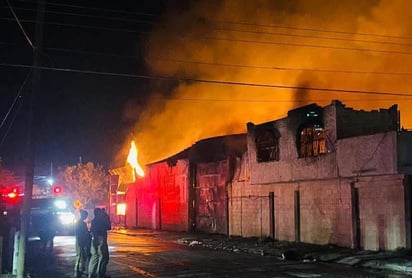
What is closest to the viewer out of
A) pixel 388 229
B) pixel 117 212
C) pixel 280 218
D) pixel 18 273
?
pixel 18 273

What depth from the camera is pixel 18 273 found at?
11789 millimetres

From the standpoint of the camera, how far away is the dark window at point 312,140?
77.4 feet

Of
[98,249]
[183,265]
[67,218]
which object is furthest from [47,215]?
[98,249]

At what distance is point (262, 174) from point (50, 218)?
35.2ft

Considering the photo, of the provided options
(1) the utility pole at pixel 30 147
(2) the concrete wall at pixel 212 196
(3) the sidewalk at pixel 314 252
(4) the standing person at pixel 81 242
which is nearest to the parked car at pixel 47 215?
(4) the standing person at pixel 81 242

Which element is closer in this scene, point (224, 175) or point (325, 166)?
point (325, 166)

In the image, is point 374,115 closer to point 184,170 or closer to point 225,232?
point 225,232

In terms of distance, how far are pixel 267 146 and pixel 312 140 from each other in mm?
3676

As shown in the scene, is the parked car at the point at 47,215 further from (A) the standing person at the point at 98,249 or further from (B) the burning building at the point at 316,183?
(B) the burning building at the point at 316,183

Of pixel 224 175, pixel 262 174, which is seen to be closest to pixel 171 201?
pixel 224 175

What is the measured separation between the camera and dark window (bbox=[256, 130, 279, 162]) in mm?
26797

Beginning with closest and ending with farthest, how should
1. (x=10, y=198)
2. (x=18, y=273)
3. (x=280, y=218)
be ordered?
(x=18, y=273) < (x=10, y=198) < (x=280, y=218)

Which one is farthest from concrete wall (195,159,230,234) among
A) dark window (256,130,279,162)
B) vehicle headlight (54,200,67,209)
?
vehicle headlight (54,200,67,209)

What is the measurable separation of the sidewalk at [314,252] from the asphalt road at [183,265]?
0.93 meters
